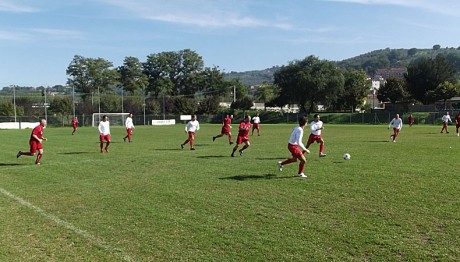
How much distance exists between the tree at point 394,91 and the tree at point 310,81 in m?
15.9

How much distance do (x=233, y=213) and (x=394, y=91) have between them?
93651 mm

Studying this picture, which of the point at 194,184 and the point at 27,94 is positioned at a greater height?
the point at 27,94

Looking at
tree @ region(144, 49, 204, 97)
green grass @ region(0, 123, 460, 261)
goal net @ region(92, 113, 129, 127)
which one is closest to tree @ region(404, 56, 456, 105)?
tree @ region(144, 49, 204, 97)

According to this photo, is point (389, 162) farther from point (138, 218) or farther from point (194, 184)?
point (138, 218)

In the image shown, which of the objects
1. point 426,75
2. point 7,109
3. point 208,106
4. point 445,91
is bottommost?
point 7,109

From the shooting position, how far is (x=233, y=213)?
8.51 meters

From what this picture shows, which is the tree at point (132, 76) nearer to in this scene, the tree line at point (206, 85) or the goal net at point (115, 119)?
the tree line at point (206, 85)

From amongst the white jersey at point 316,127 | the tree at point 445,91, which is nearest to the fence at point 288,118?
the tree at point 445,91

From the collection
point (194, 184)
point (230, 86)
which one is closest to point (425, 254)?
point (194, 184)

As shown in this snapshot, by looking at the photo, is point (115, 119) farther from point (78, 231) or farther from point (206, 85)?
point (78, 231)

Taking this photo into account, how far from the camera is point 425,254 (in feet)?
19.7

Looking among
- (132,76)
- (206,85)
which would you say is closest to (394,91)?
(206,85)

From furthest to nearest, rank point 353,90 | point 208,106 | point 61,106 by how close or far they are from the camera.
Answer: point 208,106 < point 353,90 < point 61,106

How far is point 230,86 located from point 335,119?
144ft
